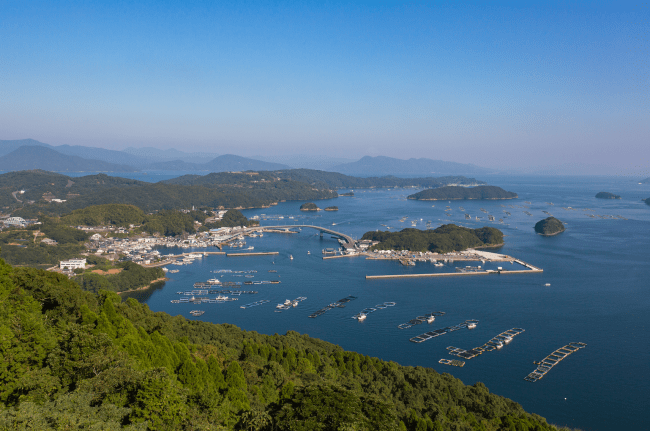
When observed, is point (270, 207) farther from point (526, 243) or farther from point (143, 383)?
point (143, 383)

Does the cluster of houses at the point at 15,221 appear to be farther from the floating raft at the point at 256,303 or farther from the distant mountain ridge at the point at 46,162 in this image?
the distant mountain ridge at the point at 46,162

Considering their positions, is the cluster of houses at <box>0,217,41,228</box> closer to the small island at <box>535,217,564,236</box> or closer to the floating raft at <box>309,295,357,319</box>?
the floating raft at <box>309,295,357,319</box>

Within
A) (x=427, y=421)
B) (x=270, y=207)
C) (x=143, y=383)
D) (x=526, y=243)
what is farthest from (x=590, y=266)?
(x=270, y=207)

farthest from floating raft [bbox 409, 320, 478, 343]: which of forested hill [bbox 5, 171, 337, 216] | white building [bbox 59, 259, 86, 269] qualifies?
forested hill [bbox 5, 171, 337, 216]

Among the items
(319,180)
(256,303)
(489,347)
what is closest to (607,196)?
(319,180)

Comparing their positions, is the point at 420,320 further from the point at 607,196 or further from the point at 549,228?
the point at 607,196
